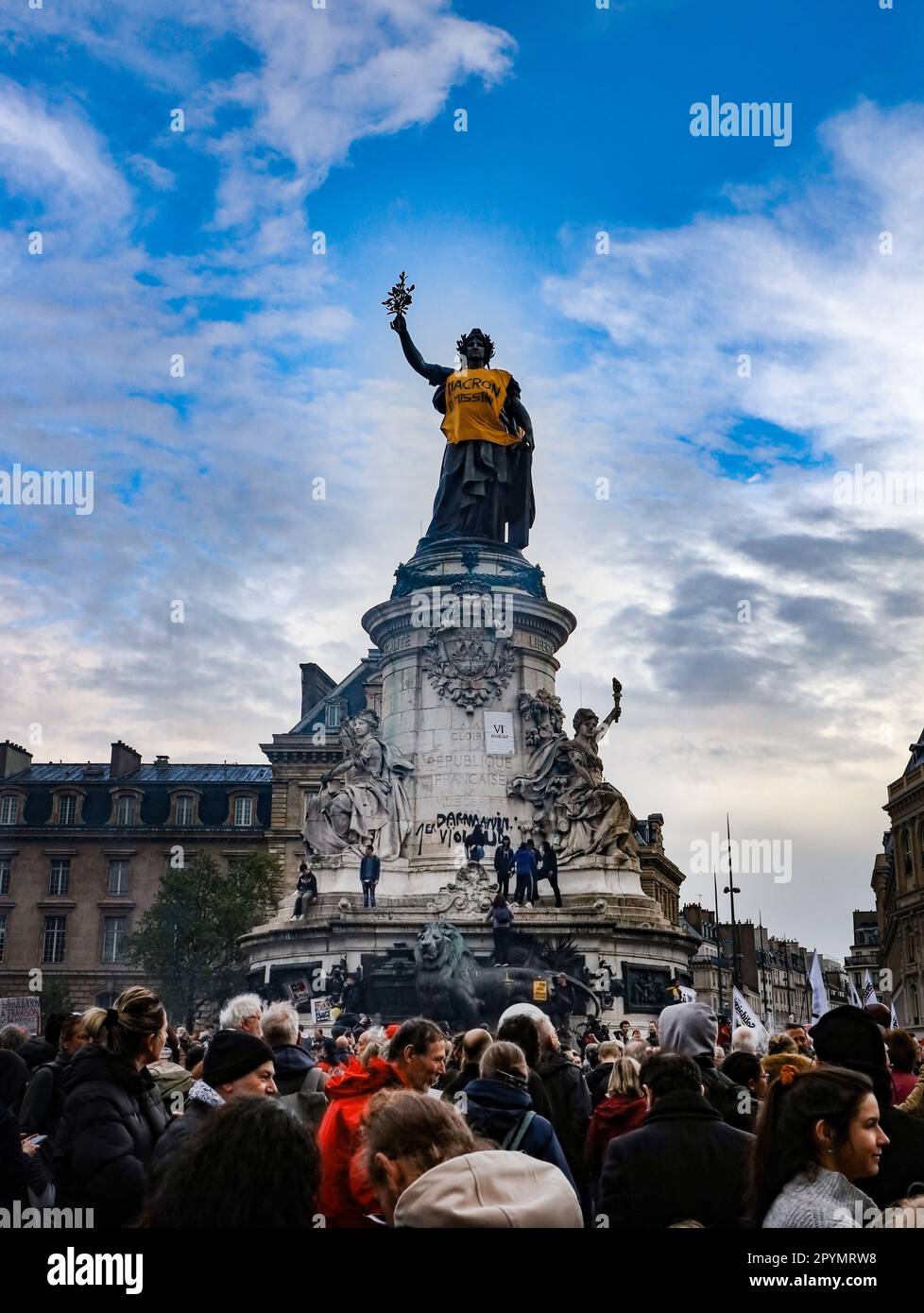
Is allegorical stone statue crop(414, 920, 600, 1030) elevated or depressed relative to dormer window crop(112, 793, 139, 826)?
depressed

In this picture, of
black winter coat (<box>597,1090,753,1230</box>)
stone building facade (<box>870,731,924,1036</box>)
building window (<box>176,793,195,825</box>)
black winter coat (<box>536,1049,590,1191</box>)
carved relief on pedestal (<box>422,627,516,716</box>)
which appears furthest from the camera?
building window (<box>176,793,195,825</box>)

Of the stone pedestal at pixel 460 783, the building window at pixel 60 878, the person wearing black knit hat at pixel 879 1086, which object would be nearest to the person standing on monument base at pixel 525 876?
the stone pedestal at pixel 460 783

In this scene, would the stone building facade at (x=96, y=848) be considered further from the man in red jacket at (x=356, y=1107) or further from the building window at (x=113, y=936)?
the man in red jacket at (x=356, y=1107)

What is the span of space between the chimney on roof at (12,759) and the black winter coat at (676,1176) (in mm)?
72663

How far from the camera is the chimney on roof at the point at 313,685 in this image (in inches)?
2918

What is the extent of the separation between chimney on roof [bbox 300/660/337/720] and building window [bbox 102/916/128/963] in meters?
15.0

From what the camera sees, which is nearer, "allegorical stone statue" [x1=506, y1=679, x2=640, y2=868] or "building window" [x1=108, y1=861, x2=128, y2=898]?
"allegorical stone statue" [x1=506, y1=679, x2=640, y2=868]

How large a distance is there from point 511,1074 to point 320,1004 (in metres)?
17.8

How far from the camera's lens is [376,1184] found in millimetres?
4477

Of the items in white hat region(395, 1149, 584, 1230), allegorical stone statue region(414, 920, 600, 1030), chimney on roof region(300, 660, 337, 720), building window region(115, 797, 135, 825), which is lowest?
white hat region(395, 1149, 584, 1230)

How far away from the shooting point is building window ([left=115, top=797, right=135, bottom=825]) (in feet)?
229

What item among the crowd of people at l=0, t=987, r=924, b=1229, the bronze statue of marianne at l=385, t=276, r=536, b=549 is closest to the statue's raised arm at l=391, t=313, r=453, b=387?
the bronze statue of marianne at l=385, t=276, r=536, b=549

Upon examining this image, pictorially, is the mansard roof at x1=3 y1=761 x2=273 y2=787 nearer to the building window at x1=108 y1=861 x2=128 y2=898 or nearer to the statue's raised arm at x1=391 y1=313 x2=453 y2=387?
the building window at x1=108 y1=861 x2=128 y2=898
